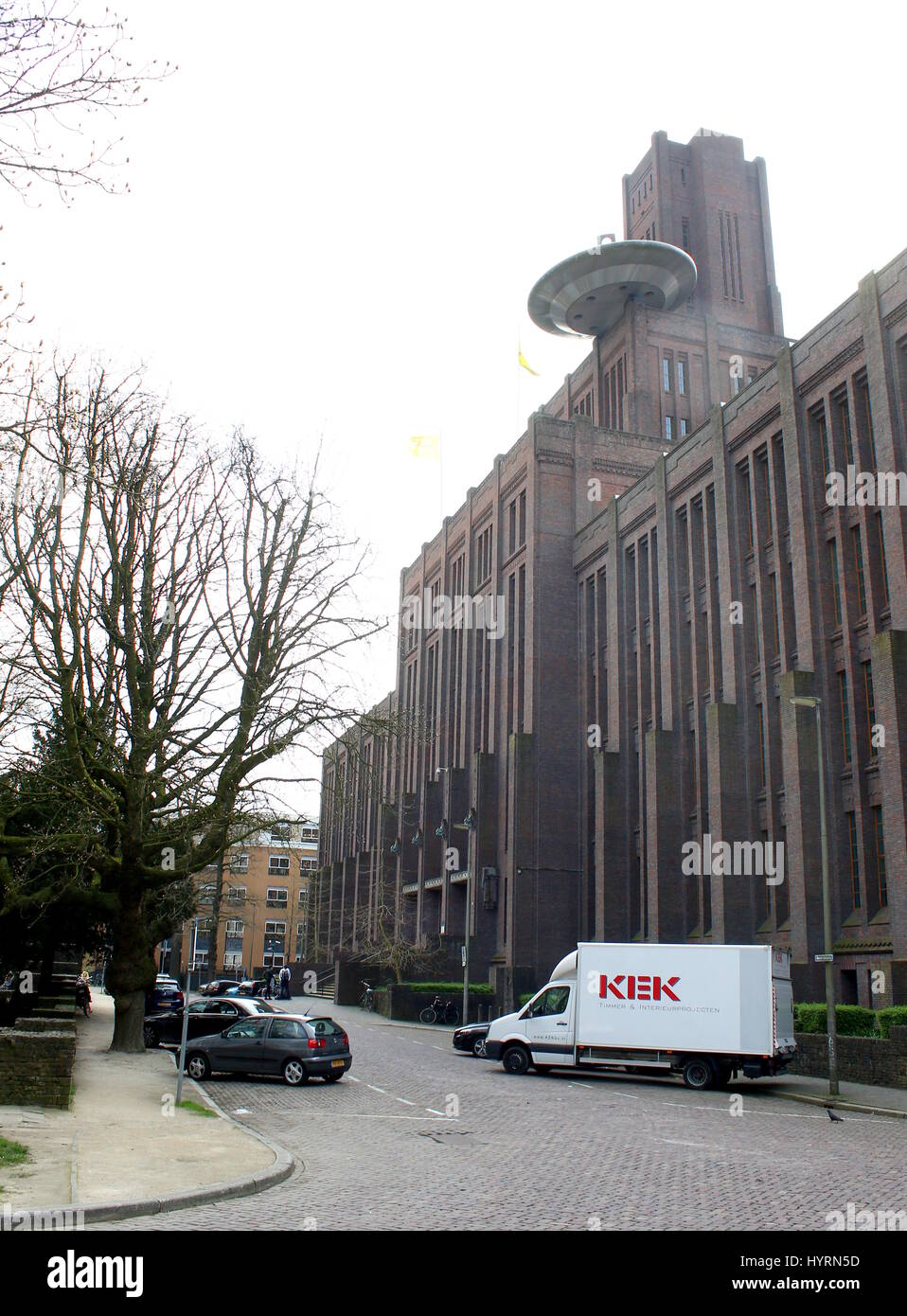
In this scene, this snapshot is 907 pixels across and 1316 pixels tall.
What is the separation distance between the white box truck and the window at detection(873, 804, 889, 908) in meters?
6.36

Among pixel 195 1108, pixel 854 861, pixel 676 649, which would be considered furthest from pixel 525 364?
pixel 195 1108

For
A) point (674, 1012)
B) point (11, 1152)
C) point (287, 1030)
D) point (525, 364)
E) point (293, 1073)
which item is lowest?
point (293, 1073)

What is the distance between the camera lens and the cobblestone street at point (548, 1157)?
9.12 m

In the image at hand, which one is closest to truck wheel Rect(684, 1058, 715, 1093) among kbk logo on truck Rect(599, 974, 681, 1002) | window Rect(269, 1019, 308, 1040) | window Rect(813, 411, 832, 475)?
kbk logo on truck Rect(599, 974, 681, 1002)

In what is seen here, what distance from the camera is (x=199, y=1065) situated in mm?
20891

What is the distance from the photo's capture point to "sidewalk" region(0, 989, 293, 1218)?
368 inches

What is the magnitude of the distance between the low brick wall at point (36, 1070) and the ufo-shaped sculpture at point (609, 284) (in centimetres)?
4547

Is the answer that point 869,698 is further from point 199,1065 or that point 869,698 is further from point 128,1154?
point 128,1154

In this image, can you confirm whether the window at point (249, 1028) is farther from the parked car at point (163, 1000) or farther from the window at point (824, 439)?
the window at point (824, 439)

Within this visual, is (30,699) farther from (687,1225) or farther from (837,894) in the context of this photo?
(837,894)

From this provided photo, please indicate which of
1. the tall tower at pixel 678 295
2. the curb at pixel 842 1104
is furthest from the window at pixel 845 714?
the tall tower at pixel 678 295

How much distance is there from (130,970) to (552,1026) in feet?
30.7
